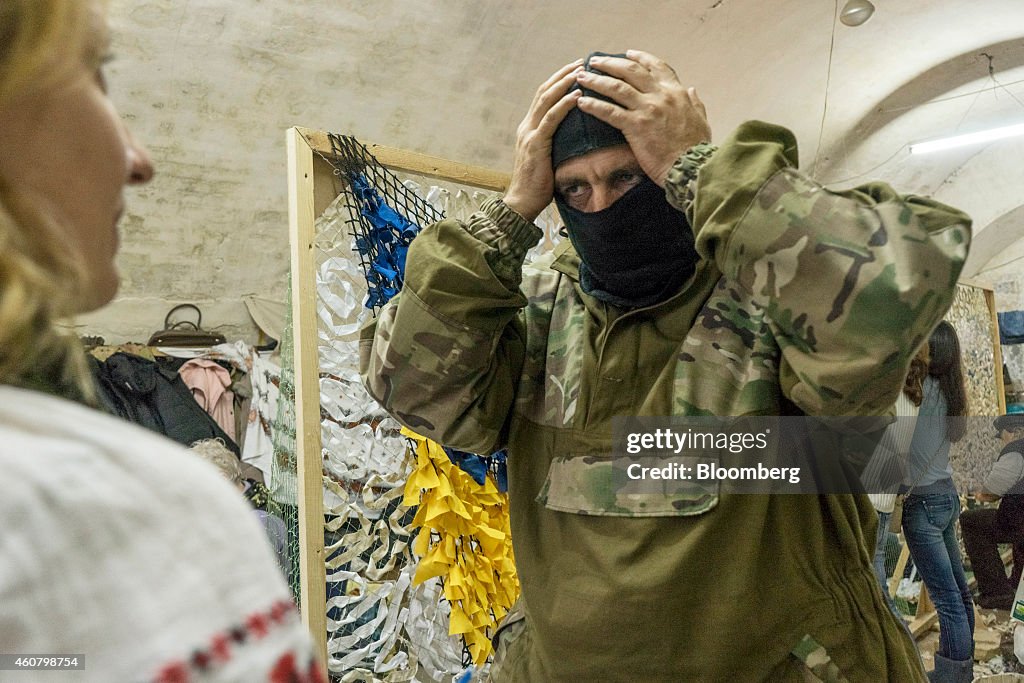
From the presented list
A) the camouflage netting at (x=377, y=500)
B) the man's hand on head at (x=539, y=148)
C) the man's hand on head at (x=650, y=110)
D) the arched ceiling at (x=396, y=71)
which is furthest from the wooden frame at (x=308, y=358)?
the arched ceiling at (x=396, y=71)

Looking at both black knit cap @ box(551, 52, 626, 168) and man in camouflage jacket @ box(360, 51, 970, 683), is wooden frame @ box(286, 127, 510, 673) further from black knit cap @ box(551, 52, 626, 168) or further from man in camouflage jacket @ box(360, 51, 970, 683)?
black knit cap @ box(551, 52, 626, 168)

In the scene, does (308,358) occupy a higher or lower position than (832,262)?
lower

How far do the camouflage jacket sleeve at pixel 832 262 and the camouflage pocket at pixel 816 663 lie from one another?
0.95ft

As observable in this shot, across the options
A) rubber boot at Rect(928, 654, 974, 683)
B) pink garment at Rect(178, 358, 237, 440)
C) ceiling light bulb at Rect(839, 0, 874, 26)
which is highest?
Result: ceiling light bulb at Rect(839, 0, 874, 26)

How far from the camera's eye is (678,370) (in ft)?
3.76

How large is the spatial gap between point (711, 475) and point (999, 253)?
901 cm

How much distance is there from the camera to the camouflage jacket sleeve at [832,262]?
950mm

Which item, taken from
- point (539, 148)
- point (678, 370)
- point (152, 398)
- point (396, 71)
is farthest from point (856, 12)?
point (678, 370)

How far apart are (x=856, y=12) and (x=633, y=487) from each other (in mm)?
5496

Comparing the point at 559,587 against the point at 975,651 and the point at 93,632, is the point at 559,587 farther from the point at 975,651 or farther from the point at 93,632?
the point at 975,651

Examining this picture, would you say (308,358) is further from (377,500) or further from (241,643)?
(241,643)

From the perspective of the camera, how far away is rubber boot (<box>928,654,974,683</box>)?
3326 mm

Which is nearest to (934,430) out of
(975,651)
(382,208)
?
(975,651)

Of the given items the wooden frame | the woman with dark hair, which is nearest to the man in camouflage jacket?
the wooden frame
